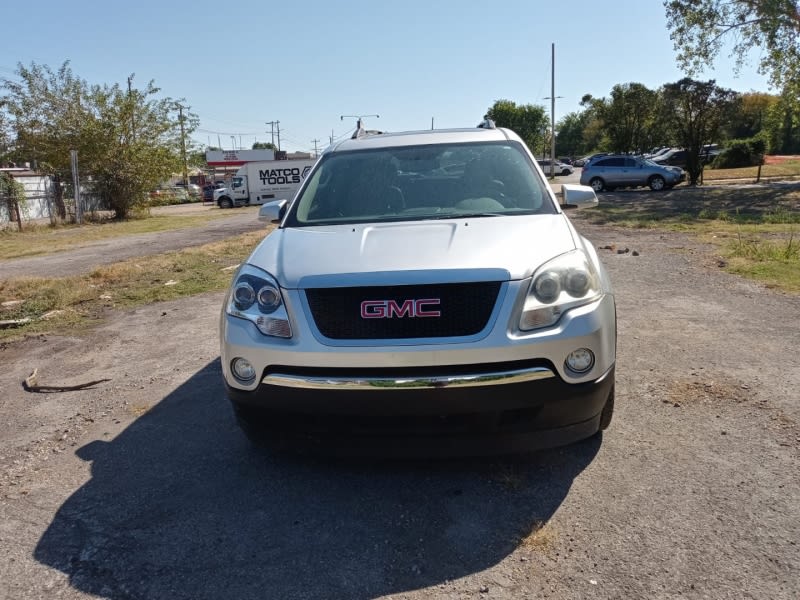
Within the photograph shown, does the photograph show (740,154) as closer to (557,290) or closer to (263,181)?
(263,181)

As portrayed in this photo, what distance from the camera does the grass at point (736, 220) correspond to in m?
8.56

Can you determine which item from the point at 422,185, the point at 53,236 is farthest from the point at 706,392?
the point at 53,236

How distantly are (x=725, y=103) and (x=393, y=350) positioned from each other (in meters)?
31.4

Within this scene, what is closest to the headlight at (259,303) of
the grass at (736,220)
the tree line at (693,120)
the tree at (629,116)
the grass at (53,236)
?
the grass at (736,220)

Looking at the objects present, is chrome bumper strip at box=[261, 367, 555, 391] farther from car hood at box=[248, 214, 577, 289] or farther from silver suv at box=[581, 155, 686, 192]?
silver suv at box=[581, 155, 686, 192]

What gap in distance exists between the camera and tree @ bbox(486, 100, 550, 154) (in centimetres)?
9438

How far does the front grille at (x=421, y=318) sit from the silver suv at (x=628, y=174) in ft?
93.4

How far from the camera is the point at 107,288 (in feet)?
29.6

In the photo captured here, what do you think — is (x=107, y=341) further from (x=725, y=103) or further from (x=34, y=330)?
(x=725, y=103)

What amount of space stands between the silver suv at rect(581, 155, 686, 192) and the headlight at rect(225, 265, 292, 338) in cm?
2850

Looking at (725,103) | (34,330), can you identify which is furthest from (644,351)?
(725,103)

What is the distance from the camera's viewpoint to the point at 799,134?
186 ft

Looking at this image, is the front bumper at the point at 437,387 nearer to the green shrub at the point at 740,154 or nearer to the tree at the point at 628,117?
the tree at the point at 628,117

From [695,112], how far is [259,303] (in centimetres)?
3133
